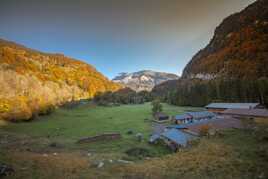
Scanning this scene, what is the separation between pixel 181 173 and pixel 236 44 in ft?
388

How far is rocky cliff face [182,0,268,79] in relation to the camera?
7006 centimetres

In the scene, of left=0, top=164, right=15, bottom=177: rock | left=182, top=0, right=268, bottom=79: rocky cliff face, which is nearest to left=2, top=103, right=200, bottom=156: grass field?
left=0, top=164, right=15, bottom=177: rock

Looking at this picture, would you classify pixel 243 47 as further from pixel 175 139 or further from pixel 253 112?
pixel 175 139

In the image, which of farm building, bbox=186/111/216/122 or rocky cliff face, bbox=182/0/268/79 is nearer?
farm building, bbox=186/111/216/122

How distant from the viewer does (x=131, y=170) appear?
931 cm

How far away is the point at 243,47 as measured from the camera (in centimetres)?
8775

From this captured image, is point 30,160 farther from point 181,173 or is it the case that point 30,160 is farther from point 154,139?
point 154,139

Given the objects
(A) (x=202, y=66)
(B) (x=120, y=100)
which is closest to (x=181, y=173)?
(B) (x=120, y=100)

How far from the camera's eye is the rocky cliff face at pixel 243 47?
70.1 m

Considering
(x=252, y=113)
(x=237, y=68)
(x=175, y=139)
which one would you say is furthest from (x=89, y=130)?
(x=237, y=68)

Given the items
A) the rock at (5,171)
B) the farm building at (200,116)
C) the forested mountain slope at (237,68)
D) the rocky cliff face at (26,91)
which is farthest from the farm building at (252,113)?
the rocky cliff face at (26,91)

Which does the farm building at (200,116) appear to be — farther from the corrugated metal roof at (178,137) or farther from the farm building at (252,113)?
the corrugated metal roof at (178,137)

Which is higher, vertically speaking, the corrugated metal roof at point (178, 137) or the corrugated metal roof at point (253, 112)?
the corrugated metal roof at point (253, 112)

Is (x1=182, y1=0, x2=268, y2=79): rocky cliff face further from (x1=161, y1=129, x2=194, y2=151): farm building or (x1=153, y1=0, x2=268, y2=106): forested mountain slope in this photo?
(x1=161, y1=129, x2=194, y2=151): farm building
